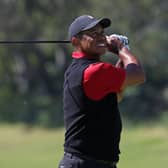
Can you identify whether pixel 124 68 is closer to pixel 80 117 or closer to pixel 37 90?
pixel 80 117

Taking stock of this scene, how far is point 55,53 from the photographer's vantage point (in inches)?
1499

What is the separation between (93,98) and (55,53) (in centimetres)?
3255

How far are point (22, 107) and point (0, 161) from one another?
549 inches

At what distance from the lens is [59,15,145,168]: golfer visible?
219 inches

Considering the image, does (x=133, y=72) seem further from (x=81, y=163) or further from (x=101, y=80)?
(x=81, y=163)

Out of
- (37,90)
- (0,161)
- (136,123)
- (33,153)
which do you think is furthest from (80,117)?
(37,90)

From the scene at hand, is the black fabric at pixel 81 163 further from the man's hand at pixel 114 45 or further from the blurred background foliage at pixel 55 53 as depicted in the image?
the blurred background foliage at pixel 55 53

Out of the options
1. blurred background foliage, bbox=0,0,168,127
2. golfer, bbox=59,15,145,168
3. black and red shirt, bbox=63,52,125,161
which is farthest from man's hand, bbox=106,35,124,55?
blurred background foliage, bbox=0,0,168,127

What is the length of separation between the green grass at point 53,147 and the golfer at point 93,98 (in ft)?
34.6

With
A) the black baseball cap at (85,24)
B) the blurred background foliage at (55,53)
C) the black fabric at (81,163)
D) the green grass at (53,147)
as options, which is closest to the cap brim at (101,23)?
the black baseball cap at (85,24)

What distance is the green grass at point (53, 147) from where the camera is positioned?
18.3 metres

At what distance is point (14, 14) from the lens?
124 ft

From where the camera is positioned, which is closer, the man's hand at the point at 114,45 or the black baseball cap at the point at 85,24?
the black baseball cap at the point at 85,24

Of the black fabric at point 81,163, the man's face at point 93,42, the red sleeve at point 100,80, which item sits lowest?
the black fabric at point 81,163
